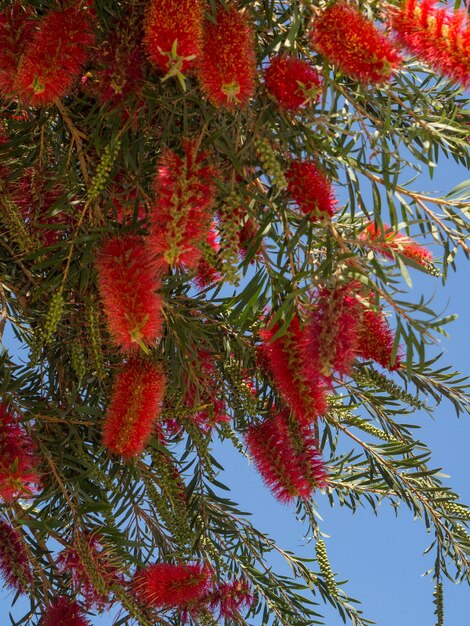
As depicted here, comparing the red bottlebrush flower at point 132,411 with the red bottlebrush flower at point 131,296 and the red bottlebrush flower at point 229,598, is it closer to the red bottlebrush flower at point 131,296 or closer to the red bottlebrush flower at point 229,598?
the red bottlebrush flower at point 131,296

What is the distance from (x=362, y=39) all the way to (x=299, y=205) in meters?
0.30

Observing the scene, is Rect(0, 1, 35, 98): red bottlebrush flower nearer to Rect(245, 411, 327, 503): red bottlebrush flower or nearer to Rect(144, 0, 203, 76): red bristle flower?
Rect(144, 0, 203, 76): red bristle flower

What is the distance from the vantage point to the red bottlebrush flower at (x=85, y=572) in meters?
2.07

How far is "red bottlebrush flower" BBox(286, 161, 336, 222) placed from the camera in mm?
1646

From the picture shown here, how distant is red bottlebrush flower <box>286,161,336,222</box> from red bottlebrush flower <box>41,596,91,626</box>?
101 cm

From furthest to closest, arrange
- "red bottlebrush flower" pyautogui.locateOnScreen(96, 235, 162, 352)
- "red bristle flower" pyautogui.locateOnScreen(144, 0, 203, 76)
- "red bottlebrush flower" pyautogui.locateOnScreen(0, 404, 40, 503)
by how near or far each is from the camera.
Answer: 1. "red bottlebrush flower" pyautogui.locateOnScreen(0, 404, 40, 503)
2. "red bottlebrush flower" pyautogui.locateOnScreen(96, 235, 162, 352)
3. "red bristle flower" pyautogui.locateOnScreen(144, 0, 203, 76)

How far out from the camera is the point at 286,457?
1997 mm

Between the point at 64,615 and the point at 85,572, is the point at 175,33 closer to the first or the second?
the point at 85,572

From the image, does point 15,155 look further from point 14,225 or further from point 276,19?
point 276,19

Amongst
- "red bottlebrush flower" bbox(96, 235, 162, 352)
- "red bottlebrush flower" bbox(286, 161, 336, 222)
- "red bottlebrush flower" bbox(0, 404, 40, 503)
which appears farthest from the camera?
"red bottlebrush flower" bbox(0, 404, 40, 503)

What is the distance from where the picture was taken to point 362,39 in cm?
153

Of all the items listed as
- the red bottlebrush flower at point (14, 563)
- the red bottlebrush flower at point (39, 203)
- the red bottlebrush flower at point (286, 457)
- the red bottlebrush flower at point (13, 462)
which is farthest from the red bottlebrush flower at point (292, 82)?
the red bottlebrush flower at point (14, 563)

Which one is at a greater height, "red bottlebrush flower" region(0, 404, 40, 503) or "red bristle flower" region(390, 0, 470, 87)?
"red bristle flower" region(390, 0, 470, 87)

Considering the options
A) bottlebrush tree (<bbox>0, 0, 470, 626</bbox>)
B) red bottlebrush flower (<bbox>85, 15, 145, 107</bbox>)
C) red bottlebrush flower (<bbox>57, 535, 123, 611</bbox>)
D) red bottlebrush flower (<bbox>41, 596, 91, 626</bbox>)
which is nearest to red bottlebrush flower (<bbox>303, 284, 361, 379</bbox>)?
bottlebrush tree (<bbox>0, 0, 470, 626</bbox>)
